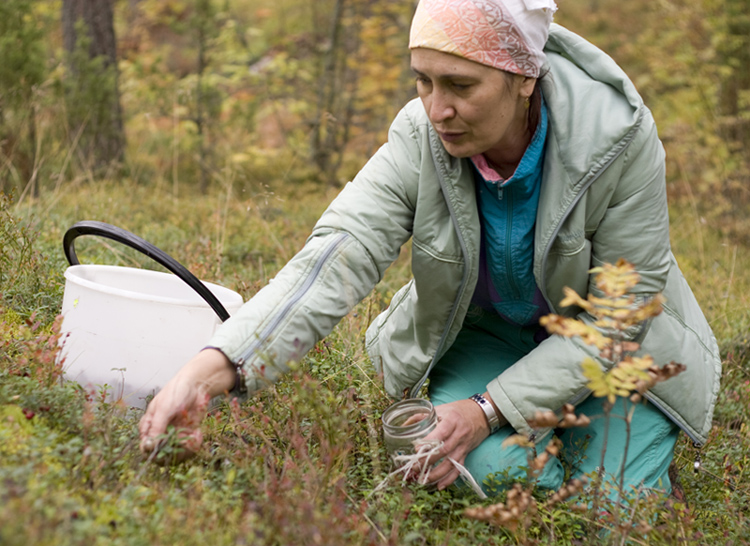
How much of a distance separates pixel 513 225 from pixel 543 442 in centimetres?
77

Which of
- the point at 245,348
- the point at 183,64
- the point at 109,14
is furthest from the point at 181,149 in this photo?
the point at 183,64

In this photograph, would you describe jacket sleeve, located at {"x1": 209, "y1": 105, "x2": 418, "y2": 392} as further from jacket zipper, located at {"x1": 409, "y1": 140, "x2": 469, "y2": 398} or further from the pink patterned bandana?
the pink patterned bandana

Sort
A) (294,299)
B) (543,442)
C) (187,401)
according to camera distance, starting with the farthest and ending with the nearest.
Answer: (543,442)
(294,299)
(187,401)

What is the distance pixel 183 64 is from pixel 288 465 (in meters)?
11.5

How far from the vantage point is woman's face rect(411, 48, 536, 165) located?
188 centimetres

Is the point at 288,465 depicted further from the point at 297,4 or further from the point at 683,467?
the point at 297,4

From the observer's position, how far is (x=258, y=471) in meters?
1.66

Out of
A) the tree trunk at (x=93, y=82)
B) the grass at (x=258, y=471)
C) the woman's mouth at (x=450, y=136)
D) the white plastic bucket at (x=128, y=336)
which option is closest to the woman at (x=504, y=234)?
the woman's mouth at (x=450, y=136)

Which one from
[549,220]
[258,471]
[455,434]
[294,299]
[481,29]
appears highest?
[481,29]

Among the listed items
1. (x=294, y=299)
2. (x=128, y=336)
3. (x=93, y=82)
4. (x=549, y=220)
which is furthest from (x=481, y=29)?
(x=93, y=82)

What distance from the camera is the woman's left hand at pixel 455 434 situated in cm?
203

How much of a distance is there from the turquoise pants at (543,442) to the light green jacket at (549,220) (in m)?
0.14

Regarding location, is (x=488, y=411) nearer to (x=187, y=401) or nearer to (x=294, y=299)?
(x=294, y=299)

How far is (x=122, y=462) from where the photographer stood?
160 cm
